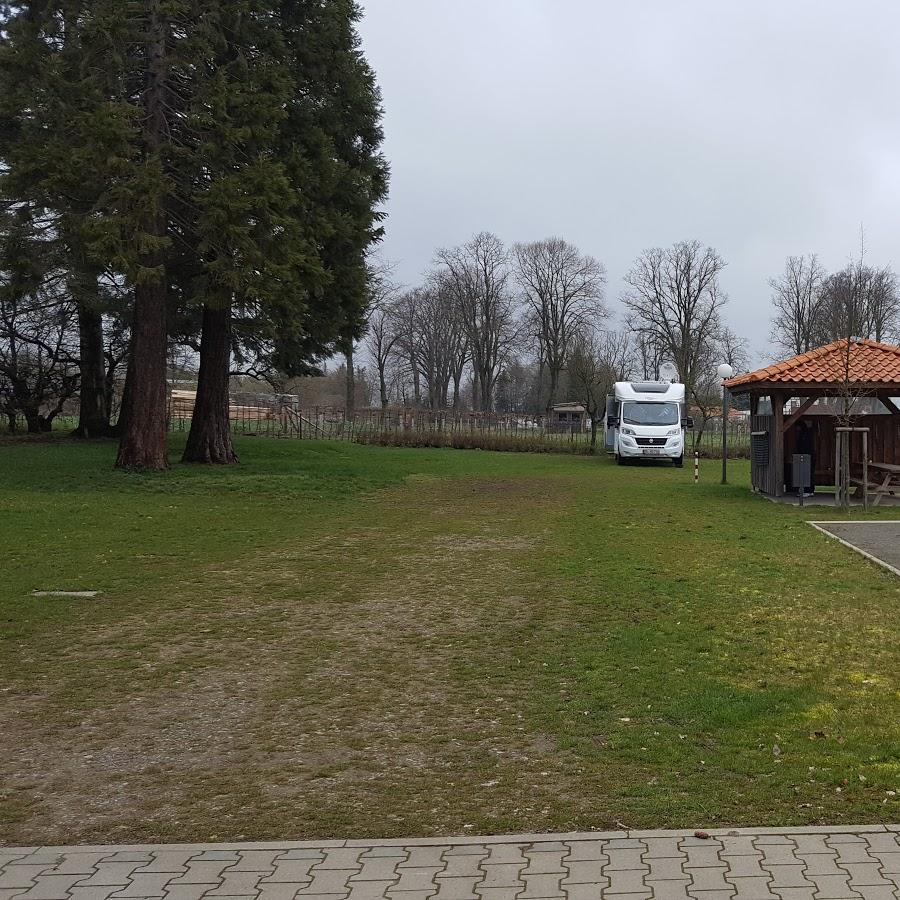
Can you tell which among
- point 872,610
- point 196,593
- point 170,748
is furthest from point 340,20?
point 170,748

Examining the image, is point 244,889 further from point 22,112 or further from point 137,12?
point 22,112

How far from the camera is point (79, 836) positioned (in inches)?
153

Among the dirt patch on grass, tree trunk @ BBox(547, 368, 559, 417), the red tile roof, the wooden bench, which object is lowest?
the dirt patch on grass

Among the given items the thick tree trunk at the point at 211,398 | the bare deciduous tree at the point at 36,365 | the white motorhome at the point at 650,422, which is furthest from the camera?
the white motorhome at the point at 650,422

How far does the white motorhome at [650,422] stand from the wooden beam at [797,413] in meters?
14.6

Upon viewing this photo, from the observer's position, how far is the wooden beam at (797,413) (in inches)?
731

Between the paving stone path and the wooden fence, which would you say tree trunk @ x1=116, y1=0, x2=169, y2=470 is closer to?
the paving stone path

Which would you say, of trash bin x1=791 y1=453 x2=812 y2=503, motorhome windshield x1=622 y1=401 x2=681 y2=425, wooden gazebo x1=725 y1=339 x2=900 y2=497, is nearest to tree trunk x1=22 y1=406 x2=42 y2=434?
motorhome windshield x1=622 y1=401 x2=681 y2=425

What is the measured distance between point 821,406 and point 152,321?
14792mm

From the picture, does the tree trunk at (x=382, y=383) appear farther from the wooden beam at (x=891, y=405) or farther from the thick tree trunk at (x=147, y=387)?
the wooden beam at (x=891, y=405)

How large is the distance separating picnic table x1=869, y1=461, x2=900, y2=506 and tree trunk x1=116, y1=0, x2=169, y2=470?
14783mm

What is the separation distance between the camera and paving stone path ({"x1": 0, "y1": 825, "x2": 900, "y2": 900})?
333cm

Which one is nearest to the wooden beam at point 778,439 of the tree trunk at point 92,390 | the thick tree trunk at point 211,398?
the thick tree trunk at point 211,398

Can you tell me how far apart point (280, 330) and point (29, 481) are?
21.3 ft
